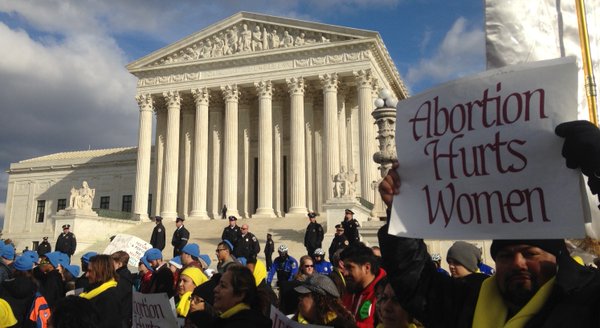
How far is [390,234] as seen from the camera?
286 centimetres

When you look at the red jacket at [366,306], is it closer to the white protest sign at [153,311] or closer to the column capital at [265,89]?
the white protest sign at [153,311]

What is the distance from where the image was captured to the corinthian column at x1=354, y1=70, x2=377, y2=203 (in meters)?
34.8

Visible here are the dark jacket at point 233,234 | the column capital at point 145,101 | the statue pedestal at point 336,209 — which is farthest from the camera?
the column capital at point 145,101

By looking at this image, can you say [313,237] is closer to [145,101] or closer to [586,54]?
[586,54]

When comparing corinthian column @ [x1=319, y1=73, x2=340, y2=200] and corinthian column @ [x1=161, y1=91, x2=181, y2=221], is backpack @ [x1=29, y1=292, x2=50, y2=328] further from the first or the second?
corinthian column @ [x1=161, y1=91, x2=181, y2=221]

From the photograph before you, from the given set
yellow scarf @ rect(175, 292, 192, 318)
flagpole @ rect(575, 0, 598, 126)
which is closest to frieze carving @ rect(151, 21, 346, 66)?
yellow scarf @ rect(175, 292, 192, 318)

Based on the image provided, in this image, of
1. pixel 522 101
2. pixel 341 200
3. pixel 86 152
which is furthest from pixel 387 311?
pixel 86 152

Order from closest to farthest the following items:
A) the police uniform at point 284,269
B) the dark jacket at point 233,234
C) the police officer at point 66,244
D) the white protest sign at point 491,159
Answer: the white protest sign at point 491,159, the police uniform at point 284,269, the dark jacket at point 233,234, the police officer at point 66,244

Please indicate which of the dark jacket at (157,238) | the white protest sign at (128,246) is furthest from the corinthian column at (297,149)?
the white protest sign at (128,246)

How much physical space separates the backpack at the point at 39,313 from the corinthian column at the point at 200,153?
107 ft

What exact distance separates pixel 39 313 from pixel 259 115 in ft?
107

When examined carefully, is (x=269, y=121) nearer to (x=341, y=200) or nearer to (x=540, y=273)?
(x=341, y=200)

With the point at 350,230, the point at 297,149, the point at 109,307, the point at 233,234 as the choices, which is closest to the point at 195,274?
the point at 109,307

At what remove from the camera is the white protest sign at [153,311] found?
5082mm
